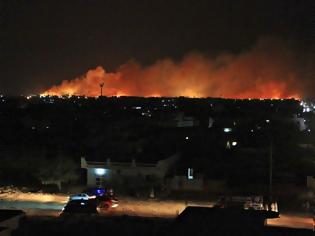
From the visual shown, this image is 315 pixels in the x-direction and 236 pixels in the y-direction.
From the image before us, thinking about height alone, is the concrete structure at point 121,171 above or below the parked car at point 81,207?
above

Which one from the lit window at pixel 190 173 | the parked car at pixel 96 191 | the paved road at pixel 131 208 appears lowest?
the paved road at pixel 131 208

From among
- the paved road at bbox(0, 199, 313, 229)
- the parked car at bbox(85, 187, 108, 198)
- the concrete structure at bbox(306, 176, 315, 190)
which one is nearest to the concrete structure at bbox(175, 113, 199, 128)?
the concrete structure at bbox(306, 176, 315, 190)

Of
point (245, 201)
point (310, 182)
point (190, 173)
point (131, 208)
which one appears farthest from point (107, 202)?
point (310, 182)

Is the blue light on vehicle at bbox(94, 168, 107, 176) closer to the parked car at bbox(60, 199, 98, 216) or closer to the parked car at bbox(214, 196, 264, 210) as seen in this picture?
the parked car at bbox(60, 199, 98, 216)

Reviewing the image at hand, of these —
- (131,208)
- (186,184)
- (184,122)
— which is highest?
(184,122)

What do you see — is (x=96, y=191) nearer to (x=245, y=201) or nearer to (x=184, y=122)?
(x=245, y=201)

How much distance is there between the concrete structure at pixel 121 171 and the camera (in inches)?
384

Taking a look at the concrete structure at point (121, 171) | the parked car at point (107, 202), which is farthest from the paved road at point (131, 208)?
the concrete structure at point (121, 171)

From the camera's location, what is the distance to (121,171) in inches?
387

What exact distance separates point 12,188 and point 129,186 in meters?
2.11

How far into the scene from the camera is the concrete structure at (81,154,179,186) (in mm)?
9758

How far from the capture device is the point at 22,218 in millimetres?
4609

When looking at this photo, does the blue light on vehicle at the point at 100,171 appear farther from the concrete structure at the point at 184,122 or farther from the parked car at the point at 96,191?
the concrete structure at the point at 184,122

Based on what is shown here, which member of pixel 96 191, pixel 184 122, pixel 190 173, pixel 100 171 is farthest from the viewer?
pixel 184 122
